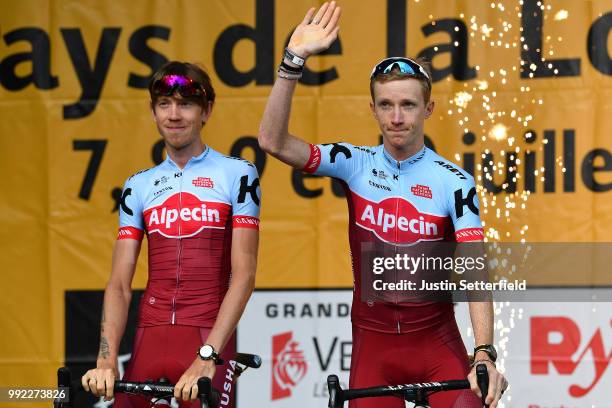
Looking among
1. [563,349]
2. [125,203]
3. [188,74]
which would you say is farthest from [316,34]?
[563,349]

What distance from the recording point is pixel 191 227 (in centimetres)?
382

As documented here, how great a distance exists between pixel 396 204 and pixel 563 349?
2.08m

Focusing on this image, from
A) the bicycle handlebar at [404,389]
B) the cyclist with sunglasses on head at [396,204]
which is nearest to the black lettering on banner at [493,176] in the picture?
the cyclist with sunglasses on head at [396,204]

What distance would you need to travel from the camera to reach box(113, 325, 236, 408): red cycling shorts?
145 inches

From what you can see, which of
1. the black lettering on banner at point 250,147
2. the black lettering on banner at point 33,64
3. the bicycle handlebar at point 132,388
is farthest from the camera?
the black lettering on banner at point 33,64

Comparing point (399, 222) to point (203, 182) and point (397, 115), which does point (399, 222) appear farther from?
point (203, 182)

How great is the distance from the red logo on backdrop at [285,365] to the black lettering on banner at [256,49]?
142cm

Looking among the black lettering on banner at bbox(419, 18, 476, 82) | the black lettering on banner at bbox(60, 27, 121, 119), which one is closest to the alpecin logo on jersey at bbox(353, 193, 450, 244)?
the black lettering on banner at bbox(419, 18, 476, 82)

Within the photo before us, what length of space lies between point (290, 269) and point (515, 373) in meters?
1.33

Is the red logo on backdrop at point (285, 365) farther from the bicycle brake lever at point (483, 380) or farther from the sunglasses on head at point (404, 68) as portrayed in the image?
the bicycle brake lever at point (483, 380)

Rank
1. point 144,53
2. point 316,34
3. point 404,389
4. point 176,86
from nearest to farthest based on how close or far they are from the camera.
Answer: point 404,389 → point 316,34 → point 176,86 → point 144,53

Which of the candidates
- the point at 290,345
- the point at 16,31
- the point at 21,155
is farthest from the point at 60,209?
the point at 290,345

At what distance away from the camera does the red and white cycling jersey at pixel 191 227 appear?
12.4 feet

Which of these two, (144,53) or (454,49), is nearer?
(454,49)
